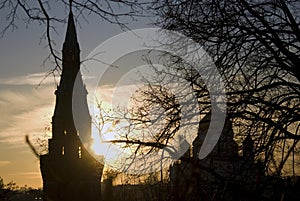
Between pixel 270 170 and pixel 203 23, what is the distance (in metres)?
2.45

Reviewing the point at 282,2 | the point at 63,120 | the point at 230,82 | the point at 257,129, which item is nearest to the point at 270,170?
the point at 257,129

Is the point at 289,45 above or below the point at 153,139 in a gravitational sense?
above

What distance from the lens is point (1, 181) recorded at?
10359mm

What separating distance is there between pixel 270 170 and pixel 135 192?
1888 millimetres

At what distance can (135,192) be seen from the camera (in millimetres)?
7242

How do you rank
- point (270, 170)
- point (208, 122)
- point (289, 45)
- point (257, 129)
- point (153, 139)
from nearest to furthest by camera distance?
point (270, 170) → point (257, 129) → point (289, 45) → point (153, 139) → point (208, 122)

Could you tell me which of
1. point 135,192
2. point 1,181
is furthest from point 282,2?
point 1,181

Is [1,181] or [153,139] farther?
[1,181]

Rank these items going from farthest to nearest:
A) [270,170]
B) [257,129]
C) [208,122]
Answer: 1. [208,122]
2. [257,129]
3. [270,170]

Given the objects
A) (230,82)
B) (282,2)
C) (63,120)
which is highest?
(63,120)

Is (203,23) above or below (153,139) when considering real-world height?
above

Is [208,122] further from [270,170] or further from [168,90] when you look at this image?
[270,170]

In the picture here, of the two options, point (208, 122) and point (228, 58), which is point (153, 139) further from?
point (228, 58)

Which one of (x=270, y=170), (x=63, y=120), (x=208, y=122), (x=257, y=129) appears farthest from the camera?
(x=63, y=120)
